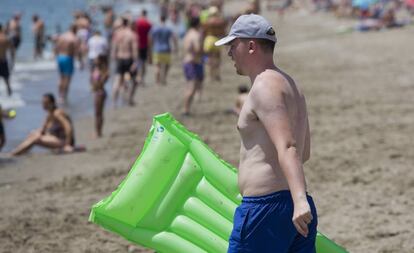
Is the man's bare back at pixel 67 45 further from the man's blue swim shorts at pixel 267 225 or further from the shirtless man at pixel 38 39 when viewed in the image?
the man's blue swim shorts at pixel 267 225

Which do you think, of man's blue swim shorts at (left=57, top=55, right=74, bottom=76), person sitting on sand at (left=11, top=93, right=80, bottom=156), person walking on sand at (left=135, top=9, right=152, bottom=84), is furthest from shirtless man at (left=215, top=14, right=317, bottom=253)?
person walking on sand at (left=135, top=9, right=152, bottom=84)

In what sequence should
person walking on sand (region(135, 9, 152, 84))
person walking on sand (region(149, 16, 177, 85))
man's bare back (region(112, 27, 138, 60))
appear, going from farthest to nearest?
1. person walking on sand (region(135, 9, 152, 84))
2. person walking on sand (region(149, 16, 177, 85))
3. man's bare back (region(112, 27, 138, 60))

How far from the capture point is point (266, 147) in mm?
3248

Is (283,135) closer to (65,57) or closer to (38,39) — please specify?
(65,57)

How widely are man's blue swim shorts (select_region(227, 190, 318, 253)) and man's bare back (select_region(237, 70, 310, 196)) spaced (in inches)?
1.7

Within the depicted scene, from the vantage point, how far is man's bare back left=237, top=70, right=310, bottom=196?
126 inches

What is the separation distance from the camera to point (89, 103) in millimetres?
15703

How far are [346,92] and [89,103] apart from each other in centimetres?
519

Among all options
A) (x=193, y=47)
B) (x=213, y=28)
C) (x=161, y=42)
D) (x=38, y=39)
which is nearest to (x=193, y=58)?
(x=193, y=47)

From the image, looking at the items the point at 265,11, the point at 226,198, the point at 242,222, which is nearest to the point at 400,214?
the point at 226,198

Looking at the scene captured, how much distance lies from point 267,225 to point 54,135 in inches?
290

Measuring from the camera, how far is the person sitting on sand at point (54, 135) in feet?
33.0

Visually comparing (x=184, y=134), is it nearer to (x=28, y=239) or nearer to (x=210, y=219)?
(x=210, y=219)

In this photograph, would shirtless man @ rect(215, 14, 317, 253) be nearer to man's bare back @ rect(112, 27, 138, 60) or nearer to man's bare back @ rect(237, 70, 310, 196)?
man's bare back @ rect(237, 70, 310, 196)
